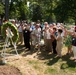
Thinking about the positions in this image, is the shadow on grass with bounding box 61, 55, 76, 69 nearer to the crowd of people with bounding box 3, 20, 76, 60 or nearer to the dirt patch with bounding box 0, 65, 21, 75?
the crowd of people with bounding box 3, 20, 76, 60

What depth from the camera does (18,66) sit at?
11.0m

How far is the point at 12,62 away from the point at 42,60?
1.68 meters

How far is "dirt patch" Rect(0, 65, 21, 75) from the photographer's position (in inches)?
385

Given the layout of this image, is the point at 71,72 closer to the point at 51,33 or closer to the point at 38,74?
the point at 38,74

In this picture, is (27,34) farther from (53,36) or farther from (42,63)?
(42,63)

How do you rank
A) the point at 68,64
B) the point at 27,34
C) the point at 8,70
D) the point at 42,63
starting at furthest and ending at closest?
the point at 27,34 < the point at 42,63 < the point at 68,64 < the point at 8,70

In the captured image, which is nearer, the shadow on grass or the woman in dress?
the shadow on grass

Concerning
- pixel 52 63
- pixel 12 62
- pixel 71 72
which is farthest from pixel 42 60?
pixel 71 72

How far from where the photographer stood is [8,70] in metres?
10.1

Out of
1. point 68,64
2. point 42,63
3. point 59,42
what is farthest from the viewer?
A: point 59,42

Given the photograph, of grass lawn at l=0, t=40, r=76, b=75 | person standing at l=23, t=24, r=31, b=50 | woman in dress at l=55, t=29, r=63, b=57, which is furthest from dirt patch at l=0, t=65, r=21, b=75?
person standing at l=23, t=24, r=31, b=50

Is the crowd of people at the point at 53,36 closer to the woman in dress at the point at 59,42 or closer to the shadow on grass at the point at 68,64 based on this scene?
the woman in dress at the point at 59,42

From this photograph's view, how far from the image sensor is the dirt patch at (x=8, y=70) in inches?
385

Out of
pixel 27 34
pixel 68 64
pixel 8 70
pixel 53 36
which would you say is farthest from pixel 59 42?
pixel 8 70
